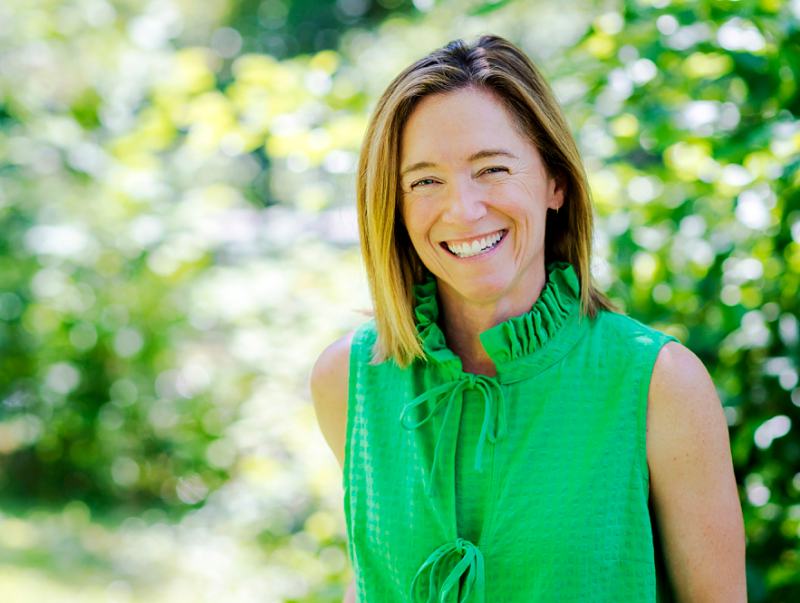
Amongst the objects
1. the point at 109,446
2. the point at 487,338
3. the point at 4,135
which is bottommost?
the point at 109,446

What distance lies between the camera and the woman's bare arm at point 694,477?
1.52 m

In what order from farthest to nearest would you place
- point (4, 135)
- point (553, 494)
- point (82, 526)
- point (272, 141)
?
point (82, 526) → point (4, 135) → point (272, 141) → point (553, 494)

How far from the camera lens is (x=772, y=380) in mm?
2287

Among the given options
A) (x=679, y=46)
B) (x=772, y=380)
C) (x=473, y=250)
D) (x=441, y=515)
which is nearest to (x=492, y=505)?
(x=441, y=515)

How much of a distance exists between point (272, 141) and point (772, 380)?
1581 mm

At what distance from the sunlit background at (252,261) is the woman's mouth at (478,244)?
2.38ft

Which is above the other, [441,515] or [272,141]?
[272,141]

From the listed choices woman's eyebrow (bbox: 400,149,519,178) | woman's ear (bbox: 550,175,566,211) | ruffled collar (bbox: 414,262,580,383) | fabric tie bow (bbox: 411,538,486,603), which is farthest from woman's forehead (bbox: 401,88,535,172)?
fabric tie bow (bbox: 411,538,486,603)

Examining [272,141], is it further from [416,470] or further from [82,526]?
[82,526]

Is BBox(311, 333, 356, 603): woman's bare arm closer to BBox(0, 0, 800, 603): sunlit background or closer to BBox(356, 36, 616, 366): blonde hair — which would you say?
BBox(356, 36, 616, 366): blonde hair

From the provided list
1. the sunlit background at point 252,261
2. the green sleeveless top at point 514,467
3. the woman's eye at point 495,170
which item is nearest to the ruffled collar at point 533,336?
the green sleeveless top at point 514,467

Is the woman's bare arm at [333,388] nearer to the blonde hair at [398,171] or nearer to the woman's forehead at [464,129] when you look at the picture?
the blonde hair at [398,171]

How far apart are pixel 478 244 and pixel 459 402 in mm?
281

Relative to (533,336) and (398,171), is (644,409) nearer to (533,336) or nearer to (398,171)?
(533,336)
